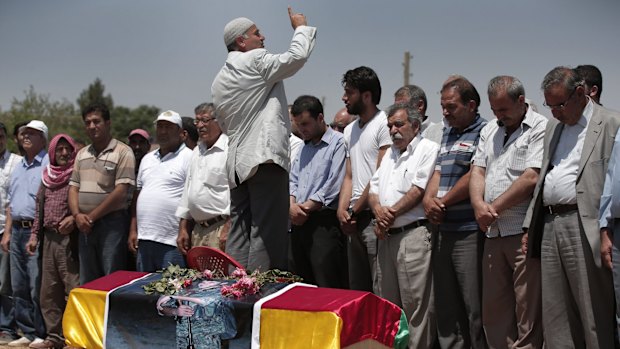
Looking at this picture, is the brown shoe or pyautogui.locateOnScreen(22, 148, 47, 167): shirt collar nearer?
the brown shoe

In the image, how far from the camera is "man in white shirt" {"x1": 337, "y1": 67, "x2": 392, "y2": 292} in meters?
6.77

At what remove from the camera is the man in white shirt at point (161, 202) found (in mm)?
7574

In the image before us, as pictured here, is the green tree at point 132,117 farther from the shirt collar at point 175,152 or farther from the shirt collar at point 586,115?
the shirt collar at point 586,115

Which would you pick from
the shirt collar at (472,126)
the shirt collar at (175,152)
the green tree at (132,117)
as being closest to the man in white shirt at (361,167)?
the shirt collar at (472,126)

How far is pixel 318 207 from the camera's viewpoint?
705 cm

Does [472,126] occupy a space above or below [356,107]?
below

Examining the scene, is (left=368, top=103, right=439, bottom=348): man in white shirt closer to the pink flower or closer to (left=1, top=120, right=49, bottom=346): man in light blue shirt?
the pink flower

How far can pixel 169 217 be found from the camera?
760 cm

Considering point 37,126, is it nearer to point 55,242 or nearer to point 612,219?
point 55,242

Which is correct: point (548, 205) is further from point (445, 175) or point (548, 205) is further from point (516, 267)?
point (445, 175)

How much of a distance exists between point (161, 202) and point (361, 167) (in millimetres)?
2108

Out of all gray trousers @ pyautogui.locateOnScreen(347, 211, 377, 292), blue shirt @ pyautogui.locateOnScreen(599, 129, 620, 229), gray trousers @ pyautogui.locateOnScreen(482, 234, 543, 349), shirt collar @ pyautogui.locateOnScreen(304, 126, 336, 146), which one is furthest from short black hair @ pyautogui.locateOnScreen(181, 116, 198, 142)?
blue shirt @ pyautogui.locateOnScreen(599, 129, 620, 229)

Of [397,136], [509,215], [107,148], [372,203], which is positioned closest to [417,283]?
[372,203]

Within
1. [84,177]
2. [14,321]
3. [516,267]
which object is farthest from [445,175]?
[14,321]
